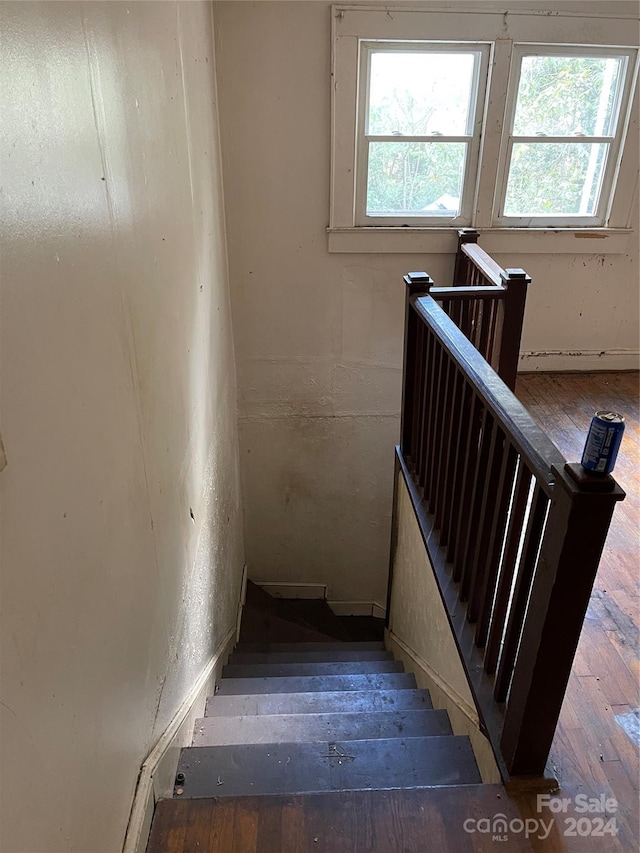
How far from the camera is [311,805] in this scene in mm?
1528

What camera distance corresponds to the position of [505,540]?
1.58m

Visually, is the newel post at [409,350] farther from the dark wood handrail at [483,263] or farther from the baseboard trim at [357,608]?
the baseboard trim at [357,608]

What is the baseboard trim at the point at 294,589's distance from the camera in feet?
14.8

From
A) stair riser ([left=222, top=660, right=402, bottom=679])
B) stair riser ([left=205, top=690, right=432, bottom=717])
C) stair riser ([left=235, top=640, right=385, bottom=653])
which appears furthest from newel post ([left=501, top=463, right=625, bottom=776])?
stair riser ([left=235, top=640, right=385, bottom=653])

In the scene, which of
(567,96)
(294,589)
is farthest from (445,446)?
(294,589)

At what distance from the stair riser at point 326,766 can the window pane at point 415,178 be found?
2745mm

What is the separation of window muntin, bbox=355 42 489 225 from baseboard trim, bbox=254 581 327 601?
2.58 meters

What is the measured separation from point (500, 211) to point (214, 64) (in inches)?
67.9

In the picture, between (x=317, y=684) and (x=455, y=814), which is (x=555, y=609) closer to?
(x=455, y=814)

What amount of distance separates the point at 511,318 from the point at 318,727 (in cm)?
174

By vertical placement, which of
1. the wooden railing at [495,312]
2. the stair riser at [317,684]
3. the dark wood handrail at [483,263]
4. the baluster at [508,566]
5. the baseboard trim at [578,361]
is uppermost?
the dark wood handrail at [483,263]

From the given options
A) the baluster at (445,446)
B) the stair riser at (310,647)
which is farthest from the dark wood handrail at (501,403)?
the stair riser at (310,647)

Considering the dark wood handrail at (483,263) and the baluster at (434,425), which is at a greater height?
the dark wood handrail at (483,263)

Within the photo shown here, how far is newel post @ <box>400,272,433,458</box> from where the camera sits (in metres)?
2.40
